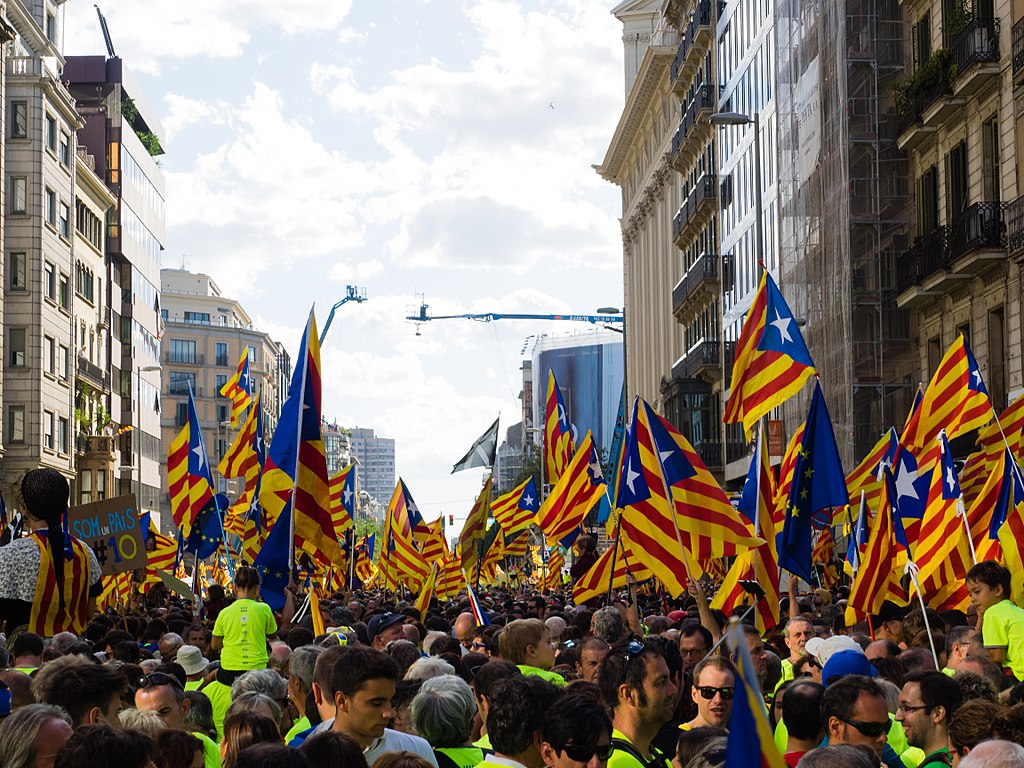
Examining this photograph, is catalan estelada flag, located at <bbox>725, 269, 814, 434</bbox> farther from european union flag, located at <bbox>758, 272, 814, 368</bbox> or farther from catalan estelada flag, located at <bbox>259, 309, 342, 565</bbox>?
catalan estelada flag, located at <bbox>259, 309, 342, 565</bbox>

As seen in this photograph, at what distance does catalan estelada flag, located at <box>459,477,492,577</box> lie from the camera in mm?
22688

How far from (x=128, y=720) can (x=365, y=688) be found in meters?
1.20

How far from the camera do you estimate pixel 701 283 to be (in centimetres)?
6481

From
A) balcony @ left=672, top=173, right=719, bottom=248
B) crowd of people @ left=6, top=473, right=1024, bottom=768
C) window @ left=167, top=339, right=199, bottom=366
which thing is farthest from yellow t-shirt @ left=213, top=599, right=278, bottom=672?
window @ left=167, top=339, right=199, bottom=366

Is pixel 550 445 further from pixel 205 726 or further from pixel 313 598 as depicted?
pixel 205 726

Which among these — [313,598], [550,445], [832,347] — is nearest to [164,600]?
[550,445]

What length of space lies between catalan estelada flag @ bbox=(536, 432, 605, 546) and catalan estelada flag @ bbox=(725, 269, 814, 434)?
487 centimetres

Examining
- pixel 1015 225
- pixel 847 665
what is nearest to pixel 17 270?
pixel 1015 225

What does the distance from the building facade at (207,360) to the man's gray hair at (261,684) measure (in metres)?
125

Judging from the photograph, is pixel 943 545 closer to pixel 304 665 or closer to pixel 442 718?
pixel 304 665

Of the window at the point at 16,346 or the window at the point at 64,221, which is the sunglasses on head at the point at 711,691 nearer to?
the window at the point at 16,346

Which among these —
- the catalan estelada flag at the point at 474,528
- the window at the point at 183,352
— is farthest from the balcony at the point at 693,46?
the window at the point at 183,352

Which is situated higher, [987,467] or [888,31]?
[888,31]

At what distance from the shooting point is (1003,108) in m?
29.6
